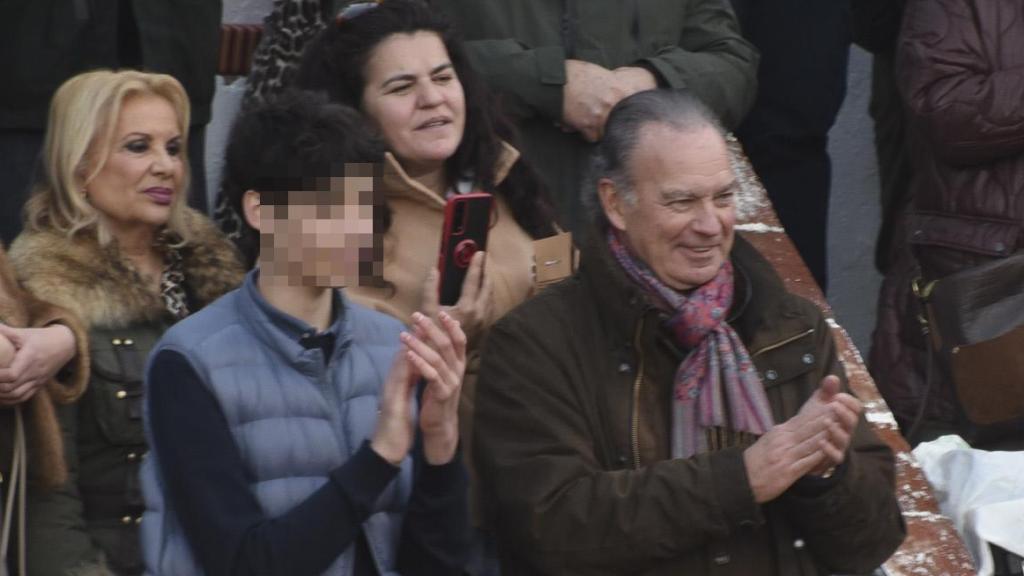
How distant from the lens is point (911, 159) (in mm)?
6656

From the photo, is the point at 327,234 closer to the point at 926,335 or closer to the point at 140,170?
the point at 140,170

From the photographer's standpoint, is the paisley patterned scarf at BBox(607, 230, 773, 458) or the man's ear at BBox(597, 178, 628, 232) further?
the man's ear at BBox(597, 178, 628, 232)

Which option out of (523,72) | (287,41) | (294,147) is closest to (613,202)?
(294,147)

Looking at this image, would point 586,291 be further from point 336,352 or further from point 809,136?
point 809,136

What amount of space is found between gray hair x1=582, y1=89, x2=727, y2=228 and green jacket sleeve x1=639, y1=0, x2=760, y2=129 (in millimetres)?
1042

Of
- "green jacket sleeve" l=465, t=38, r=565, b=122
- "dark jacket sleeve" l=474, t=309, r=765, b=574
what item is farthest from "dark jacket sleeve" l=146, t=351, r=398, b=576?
"green jacket sleeve" l=465, t=38, r=565, b=122

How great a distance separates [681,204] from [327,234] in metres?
1.02

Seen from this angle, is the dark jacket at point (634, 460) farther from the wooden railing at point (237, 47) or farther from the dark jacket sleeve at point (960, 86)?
the wooden railing at point (237, 47)

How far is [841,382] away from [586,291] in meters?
0.57

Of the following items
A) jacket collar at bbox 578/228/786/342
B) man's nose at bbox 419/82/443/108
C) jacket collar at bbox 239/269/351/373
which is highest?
man's nose at bbox 419/82/443/108

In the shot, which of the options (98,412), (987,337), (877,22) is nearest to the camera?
(98,412)

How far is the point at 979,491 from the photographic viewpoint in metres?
5.25

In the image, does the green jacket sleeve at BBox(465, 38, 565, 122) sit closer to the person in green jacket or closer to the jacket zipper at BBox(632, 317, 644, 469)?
the person in green jacket

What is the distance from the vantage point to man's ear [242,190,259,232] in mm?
3820
